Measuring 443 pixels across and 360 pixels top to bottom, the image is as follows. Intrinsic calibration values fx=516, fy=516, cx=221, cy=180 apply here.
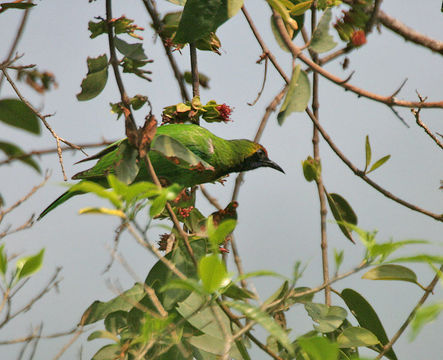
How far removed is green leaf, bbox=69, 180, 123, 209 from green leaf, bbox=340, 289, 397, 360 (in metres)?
1.04

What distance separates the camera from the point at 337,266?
39.3 inches

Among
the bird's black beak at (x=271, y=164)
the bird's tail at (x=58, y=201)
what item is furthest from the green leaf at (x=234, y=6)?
the bird's black beak at (x=271, y=164)

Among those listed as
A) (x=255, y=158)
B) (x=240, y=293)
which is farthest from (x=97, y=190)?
(x=255, y=158)

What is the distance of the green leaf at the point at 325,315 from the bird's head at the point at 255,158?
1.32m

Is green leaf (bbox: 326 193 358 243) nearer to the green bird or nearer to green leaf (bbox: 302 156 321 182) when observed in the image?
green leaf (bbox: 302 156 321 182)

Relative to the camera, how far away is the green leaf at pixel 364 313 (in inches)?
61.8

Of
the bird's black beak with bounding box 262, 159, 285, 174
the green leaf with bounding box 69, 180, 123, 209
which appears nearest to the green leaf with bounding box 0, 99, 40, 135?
the green leaf with bounding box 69, 180, 123, 209

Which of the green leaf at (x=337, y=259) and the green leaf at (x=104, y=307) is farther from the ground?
the green leaf at (x=104, y=307)

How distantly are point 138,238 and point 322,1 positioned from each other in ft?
3.33

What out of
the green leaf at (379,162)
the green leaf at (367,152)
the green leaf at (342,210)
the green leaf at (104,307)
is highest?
the green leaf at (367,152)

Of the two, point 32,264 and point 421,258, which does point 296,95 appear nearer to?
point 421,258

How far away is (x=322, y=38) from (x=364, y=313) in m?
0.87

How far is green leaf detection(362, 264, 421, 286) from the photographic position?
125 cm

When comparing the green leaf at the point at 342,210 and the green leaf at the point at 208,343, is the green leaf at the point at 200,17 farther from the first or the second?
the green leaf at the point at 208,343
